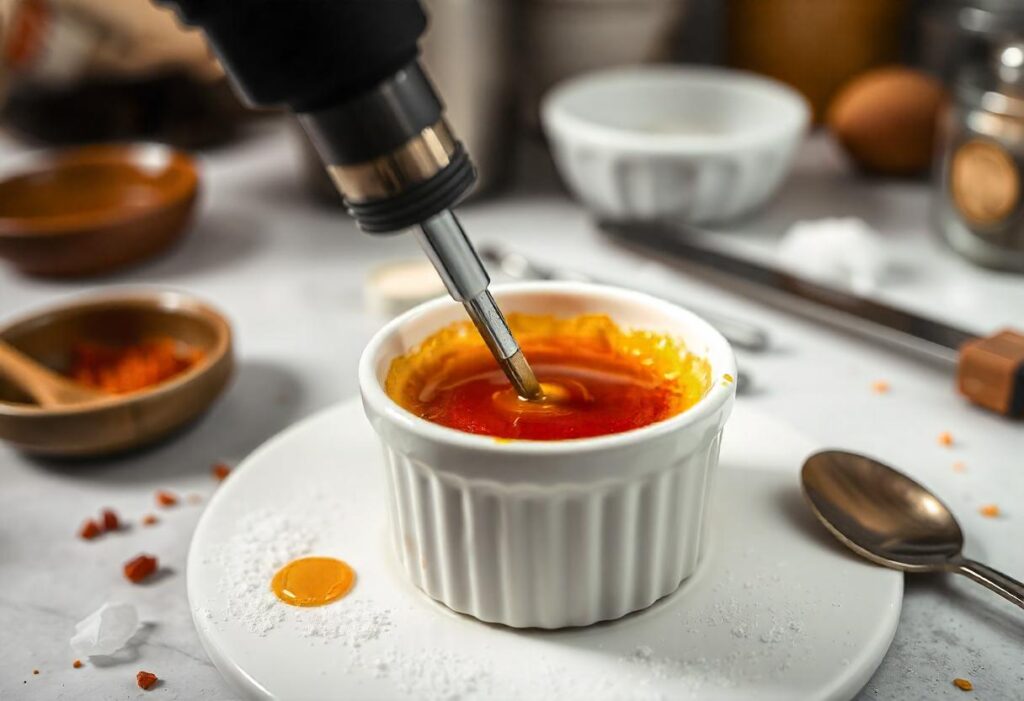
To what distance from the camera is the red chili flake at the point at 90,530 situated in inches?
33.8

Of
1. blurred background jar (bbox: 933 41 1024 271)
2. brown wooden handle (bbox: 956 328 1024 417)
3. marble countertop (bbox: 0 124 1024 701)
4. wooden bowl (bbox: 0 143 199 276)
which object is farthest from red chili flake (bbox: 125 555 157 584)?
blurred background jar (bbox: 933 41 1024 271)

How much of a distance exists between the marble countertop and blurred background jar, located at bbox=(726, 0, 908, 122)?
12 centimetres

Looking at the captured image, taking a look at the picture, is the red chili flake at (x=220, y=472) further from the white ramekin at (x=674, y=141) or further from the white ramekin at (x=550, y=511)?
the white ramekin at (x=674, y=141)

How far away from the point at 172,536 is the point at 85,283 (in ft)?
2.13

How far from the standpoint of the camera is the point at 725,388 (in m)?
0.69

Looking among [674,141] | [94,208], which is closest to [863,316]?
[674,141]

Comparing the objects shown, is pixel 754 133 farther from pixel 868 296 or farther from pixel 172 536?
pixel 172 536

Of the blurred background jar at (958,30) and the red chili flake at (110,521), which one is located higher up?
the red chili flake at (110,521)

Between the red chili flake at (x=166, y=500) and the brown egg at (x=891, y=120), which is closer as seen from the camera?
the red chili flake at (x=166, y=500)

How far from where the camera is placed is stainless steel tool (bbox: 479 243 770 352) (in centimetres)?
112

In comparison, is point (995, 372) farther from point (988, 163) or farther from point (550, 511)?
point (550, 511)

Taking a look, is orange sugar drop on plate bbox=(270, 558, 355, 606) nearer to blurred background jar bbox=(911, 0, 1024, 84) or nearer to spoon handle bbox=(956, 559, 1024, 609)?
spoon handle bbox=(956, 559, 1024, 609)

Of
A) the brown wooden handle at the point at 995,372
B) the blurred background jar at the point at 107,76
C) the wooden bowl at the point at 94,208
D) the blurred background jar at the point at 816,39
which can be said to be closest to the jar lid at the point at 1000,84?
the brown wooden handle at the point at 995,372

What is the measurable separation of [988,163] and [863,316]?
27 cm
